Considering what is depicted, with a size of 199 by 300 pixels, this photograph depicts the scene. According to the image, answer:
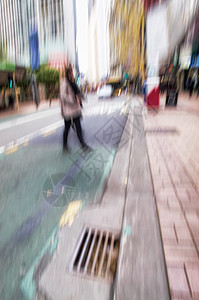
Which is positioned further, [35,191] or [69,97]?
[69,97]

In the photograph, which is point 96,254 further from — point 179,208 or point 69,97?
point 69,97

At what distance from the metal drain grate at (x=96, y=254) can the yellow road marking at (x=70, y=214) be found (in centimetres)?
25

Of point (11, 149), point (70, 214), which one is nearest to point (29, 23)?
point (11, 149)

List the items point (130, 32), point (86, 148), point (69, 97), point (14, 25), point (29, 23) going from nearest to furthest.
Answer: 1. point (69, 97)
2. point (86, 148)
3. point (29, 23)
4. point (130, 32)
5. point (14, 25)

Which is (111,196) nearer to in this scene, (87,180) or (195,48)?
(87,180)

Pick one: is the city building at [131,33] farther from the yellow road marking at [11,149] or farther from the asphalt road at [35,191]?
the asphalt road at [35,191]

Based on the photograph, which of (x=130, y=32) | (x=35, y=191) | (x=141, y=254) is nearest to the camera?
(x=141, y=254)

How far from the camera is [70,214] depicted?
2.45 metres

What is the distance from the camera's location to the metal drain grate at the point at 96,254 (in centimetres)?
168

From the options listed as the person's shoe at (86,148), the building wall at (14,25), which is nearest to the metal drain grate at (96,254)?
the person's shoe at (86,148)

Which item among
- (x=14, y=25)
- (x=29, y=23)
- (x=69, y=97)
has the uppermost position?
(x=14, y=25)

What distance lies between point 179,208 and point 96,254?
113cm

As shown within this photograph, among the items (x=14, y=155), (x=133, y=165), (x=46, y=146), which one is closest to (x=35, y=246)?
(x=133, y=165)

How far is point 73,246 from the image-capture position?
1.95 meters
